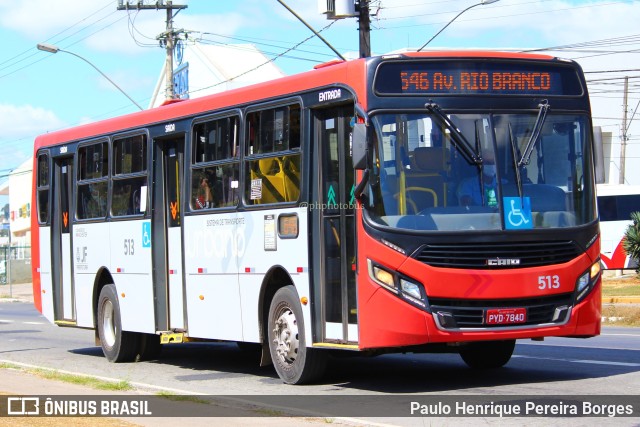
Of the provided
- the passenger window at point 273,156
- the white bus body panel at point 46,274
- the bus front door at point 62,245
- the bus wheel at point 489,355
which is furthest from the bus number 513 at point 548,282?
the white bus body panel at point 46,274

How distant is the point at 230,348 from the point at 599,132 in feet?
28.9

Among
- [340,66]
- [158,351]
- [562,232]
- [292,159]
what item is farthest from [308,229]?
[158,351]

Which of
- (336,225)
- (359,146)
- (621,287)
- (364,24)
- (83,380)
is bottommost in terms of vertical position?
(83,380)

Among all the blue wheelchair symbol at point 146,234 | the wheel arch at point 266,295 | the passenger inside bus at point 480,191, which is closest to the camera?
the passenger inside bus at point 480,191

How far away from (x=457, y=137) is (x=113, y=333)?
7874 millimetres

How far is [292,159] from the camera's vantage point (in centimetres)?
1220

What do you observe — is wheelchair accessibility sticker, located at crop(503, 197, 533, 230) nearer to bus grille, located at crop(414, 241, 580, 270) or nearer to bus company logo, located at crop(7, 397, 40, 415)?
bus grille, located at crop(414, 241, 580, 270)

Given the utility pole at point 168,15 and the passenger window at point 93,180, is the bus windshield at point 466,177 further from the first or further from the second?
the utility pole at point 168,15

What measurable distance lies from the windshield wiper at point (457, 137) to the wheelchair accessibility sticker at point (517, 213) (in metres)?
0.51

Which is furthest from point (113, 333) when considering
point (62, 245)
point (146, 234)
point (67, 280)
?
point (62, 245)

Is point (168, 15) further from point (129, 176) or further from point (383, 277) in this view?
point (383, 277)

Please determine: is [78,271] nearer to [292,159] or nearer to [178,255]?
[178,255]

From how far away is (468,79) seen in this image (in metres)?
11.2

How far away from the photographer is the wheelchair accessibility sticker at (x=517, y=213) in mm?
10803
